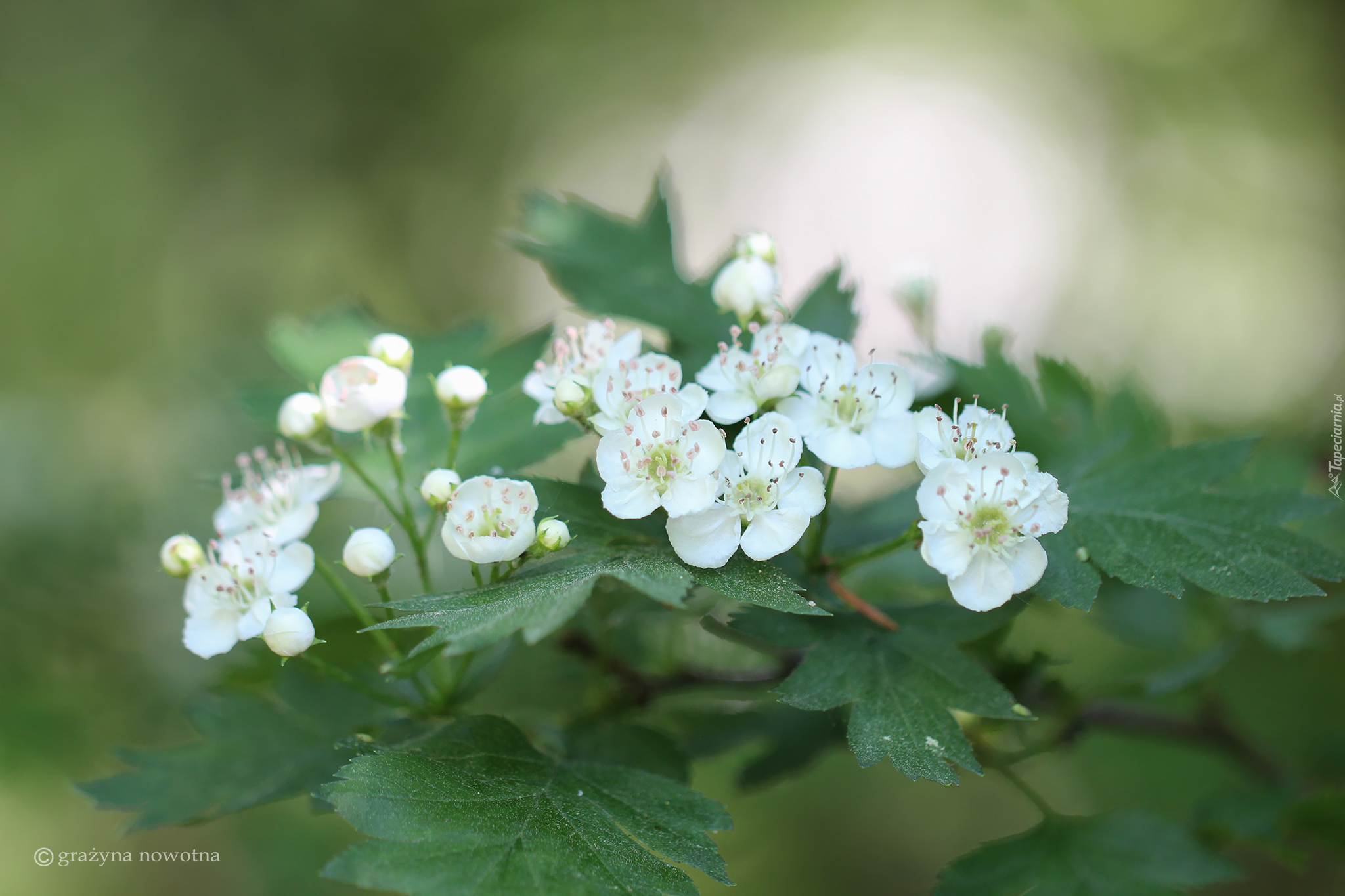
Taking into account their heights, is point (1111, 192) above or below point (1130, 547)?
above

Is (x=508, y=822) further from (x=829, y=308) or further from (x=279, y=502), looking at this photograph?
(x=829, y=308)

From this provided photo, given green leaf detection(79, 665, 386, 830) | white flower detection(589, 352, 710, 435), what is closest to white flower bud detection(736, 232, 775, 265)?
white flower detection(589, 352, 710, 435)

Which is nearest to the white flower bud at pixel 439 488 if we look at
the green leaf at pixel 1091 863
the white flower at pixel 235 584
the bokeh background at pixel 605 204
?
the white flower at pixel 235 584

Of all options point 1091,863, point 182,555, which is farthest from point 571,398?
point 1091,863

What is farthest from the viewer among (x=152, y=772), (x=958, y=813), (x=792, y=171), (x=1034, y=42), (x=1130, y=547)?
(x=792, y=171)

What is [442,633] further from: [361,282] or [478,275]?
[478,275]

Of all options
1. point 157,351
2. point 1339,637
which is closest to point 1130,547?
point 1339,637
